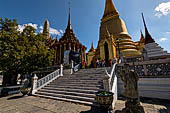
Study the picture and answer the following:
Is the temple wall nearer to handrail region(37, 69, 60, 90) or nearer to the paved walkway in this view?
the paved walkway

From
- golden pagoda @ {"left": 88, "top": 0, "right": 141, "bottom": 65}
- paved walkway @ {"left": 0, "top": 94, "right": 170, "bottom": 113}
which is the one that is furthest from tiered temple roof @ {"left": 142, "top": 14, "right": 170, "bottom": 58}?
paved walkway @ {"left": 0, "top": 94, "right": 170, "bottom": 113}

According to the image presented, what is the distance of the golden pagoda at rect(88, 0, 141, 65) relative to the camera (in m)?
15.9

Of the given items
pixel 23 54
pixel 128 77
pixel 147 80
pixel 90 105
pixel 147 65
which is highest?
pixel 23 54

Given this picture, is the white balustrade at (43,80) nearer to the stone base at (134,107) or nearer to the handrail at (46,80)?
the handrail at (46,80)

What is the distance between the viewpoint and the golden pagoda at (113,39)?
15.9 metres

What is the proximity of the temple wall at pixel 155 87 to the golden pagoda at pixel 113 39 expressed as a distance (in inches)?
261

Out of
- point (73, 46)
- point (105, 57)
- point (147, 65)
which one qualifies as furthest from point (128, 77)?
point (73, 46)

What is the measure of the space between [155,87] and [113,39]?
12.8 meters

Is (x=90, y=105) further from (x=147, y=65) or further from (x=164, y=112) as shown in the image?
(x=147, y=65)

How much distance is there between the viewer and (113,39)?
1722 cm

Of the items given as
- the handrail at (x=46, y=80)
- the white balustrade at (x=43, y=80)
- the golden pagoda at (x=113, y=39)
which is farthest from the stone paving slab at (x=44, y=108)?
the golden pagoda at (x=113, y=39)

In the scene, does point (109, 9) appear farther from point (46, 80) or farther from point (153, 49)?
point (46, 80)

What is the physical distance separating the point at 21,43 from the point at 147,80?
46.3 feet

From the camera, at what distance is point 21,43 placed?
35.9ft
